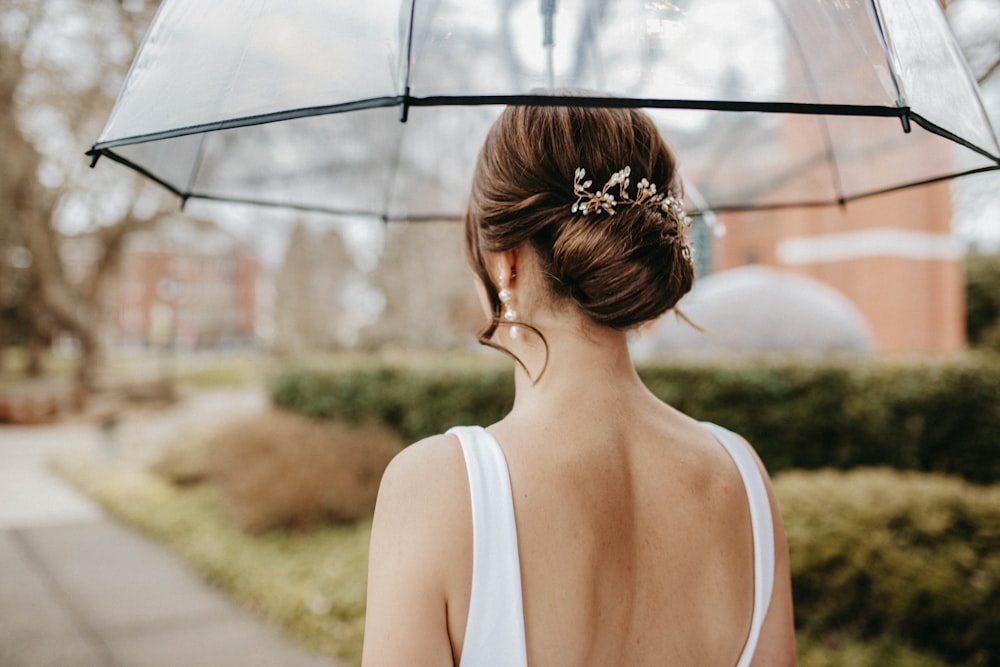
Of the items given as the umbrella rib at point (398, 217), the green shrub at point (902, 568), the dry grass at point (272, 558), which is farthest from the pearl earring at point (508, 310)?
the dry grass at point (272, 558)

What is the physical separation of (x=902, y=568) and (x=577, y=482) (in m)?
4.03

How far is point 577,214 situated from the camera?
4.16ft

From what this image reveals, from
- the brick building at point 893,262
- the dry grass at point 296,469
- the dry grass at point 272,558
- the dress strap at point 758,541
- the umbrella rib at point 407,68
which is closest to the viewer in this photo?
the umbrella rib at point 407,68

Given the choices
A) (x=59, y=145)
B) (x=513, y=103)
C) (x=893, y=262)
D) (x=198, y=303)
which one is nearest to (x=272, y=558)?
(x=513, y=103)

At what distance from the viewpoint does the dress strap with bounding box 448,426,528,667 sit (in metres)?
1.09

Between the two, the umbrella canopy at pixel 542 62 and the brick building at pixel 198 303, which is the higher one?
the umbrella canopy at pixel 542 62

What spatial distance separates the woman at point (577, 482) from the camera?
1.10 metres

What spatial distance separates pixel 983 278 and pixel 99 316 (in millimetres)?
28883

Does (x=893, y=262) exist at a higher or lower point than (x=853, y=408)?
higher

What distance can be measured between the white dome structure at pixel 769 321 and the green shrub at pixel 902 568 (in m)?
4.53

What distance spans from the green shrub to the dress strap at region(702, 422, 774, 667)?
3388mm

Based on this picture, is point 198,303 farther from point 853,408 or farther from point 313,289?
point 853,408

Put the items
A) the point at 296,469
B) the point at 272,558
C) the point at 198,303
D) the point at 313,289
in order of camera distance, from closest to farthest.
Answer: the point at 272,558, the point at 296,469, the point at 313,289, the point at 198,303

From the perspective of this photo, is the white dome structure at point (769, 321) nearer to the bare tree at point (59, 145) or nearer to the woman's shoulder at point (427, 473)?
the bare tree at point (59, 145)
